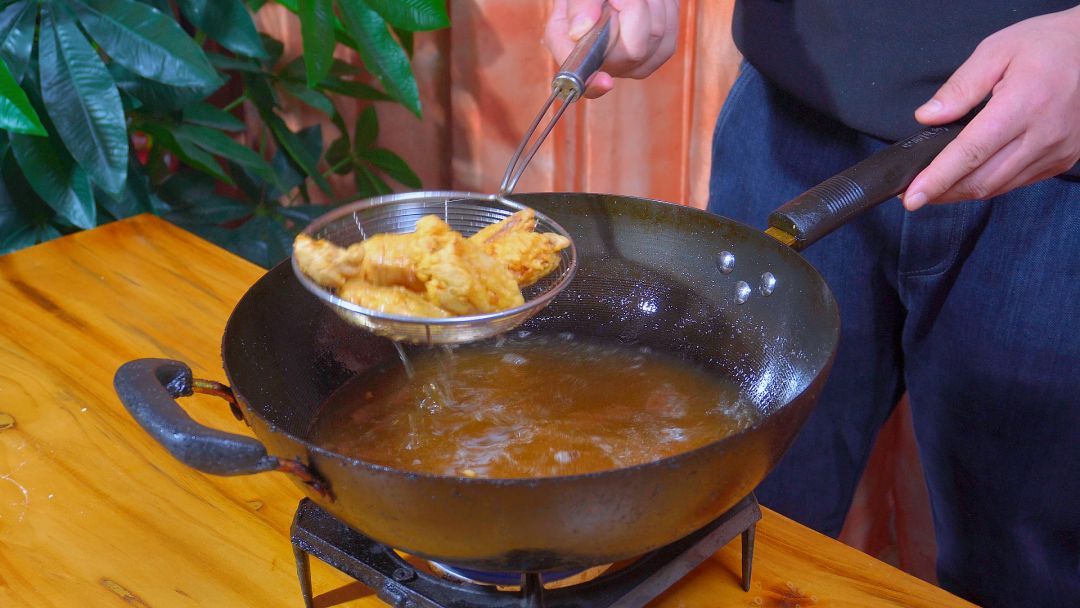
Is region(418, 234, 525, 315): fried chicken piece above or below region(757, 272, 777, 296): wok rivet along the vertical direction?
above

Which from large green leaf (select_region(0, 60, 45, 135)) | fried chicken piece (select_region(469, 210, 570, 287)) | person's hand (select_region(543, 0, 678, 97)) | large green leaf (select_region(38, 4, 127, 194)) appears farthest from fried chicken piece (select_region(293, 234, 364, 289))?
large green leaf (select_region(38, 4, 127, 194))

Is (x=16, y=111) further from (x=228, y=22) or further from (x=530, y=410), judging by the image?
(x=530, y=410)

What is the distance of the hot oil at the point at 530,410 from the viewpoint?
2.85ft

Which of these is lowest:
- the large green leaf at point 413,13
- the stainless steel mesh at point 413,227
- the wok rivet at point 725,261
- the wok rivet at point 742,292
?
the wok rivet at point 742,292

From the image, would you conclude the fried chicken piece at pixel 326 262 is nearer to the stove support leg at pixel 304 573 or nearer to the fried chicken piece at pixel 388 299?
the fried chicken piece at pixel 388 299

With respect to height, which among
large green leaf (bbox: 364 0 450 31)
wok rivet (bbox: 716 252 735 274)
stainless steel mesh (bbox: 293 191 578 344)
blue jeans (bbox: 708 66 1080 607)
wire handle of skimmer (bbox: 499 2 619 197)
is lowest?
blue jeans (bbox: 708 66 1080 607)

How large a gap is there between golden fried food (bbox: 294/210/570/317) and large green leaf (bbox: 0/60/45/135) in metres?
0.64

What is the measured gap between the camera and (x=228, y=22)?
1.76 metres

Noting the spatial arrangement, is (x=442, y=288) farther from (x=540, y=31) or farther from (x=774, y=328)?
(x=540, y=31)

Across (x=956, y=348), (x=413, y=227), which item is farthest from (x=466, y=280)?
(x=956, y=348)

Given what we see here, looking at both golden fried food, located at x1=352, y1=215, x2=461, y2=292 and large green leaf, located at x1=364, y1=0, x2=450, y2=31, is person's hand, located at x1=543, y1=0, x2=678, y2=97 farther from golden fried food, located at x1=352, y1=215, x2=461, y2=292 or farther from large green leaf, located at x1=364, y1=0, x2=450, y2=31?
large green leaf, located at x1=364, y1=0, x2=450, y2=31

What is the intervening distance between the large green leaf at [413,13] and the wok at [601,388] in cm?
69

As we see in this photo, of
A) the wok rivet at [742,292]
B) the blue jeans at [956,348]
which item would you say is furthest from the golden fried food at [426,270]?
the blue jeans at [956,348]

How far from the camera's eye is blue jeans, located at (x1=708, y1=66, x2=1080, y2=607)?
1.14m
